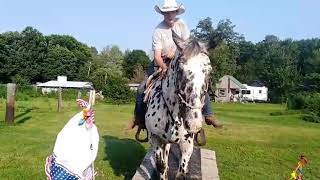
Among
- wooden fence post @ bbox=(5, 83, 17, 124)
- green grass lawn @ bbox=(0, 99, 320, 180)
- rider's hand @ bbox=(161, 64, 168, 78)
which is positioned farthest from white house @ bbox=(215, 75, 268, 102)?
rider's hand @ bbox=(161, 64, 168, 78)

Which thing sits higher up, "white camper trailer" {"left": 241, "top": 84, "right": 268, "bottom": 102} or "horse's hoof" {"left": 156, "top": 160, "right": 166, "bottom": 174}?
"white camper trailer" {"left": 241, "top": 84, "right": 268, "bottom": 102}

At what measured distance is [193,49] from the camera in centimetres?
686

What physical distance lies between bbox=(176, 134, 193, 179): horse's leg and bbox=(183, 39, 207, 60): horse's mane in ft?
4.70

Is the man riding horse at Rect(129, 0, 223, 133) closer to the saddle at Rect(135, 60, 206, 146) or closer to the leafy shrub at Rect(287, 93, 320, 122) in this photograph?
the saddle at Rect(135, 60, 206, 146)

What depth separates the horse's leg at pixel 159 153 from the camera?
855 centimetres

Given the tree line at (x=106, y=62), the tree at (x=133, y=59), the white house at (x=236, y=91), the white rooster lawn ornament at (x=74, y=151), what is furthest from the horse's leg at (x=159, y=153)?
the tree at (x=133, y=59)

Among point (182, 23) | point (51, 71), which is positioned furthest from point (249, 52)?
point (182, 23)

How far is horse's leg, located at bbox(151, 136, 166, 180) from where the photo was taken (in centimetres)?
855

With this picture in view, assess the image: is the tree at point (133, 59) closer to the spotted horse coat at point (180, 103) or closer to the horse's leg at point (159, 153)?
the horse's leg at point (159, 153)

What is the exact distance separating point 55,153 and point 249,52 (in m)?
121

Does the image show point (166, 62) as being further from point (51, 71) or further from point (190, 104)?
point (51, 71)

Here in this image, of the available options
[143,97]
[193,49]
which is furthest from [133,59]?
[193,49]

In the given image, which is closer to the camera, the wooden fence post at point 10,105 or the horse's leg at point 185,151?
the horse's leg at point 185,151

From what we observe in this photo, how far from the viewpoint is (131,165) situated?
482 inches
